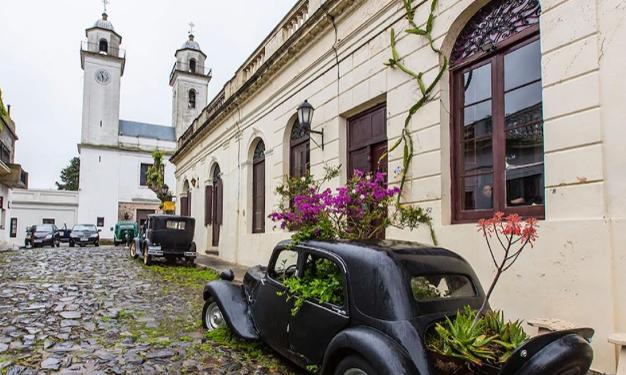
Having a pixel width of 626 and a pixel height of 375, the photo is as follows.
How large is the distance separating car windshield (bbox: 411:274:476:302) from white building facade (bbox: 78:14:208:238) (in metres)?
35.4

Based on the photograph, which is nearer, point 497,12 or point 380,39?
point 497,12

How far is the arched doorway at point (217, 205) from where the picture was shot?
15.9 metres

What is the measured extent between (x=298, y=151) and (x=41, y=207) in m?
33.7

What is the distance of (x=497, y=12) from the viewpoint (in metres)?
5.66

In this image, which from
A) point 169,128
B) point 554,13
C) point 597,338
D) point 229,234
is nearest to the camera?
point 597,338

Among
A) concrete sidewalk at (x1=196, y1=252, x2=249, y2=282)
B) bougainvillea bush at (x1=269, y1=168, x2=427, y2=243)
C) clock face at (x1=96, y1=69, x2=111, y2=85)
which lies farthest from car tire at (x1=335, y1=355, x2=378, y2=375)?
clock face at (x1=96, y1=69, x2=111, y2=85)

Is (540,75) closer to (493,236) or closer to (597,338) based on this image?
(493,236)

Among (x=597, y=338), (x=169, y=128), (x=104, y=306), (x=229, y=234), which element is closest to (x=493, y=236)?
(x=597, y=338)

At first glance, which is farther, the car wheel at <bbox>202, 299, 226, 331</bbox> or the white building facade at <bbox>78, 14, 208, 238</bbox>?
the white building facade at <bbox>78, 14, 208, 238</bbox>

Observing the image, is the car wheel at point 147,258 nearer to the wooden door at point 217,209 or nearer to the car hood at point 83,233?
the wooden door at point 217,209

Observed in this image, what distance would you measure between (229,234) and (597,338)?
1173 centimetres

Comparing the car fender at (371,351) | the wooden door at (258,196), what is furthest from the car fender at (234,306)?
the wooden door at (258,196)

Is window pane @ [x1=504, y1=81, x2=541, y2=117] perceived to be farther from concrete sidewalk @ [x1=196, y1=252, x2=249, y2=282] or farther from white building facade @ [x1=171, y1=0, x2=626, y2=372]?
concrete sidewalk @ [x1=196, y1=252, x2=249, y2=282]

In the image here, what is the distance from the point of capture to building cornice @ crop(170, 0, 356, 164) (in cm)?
900
